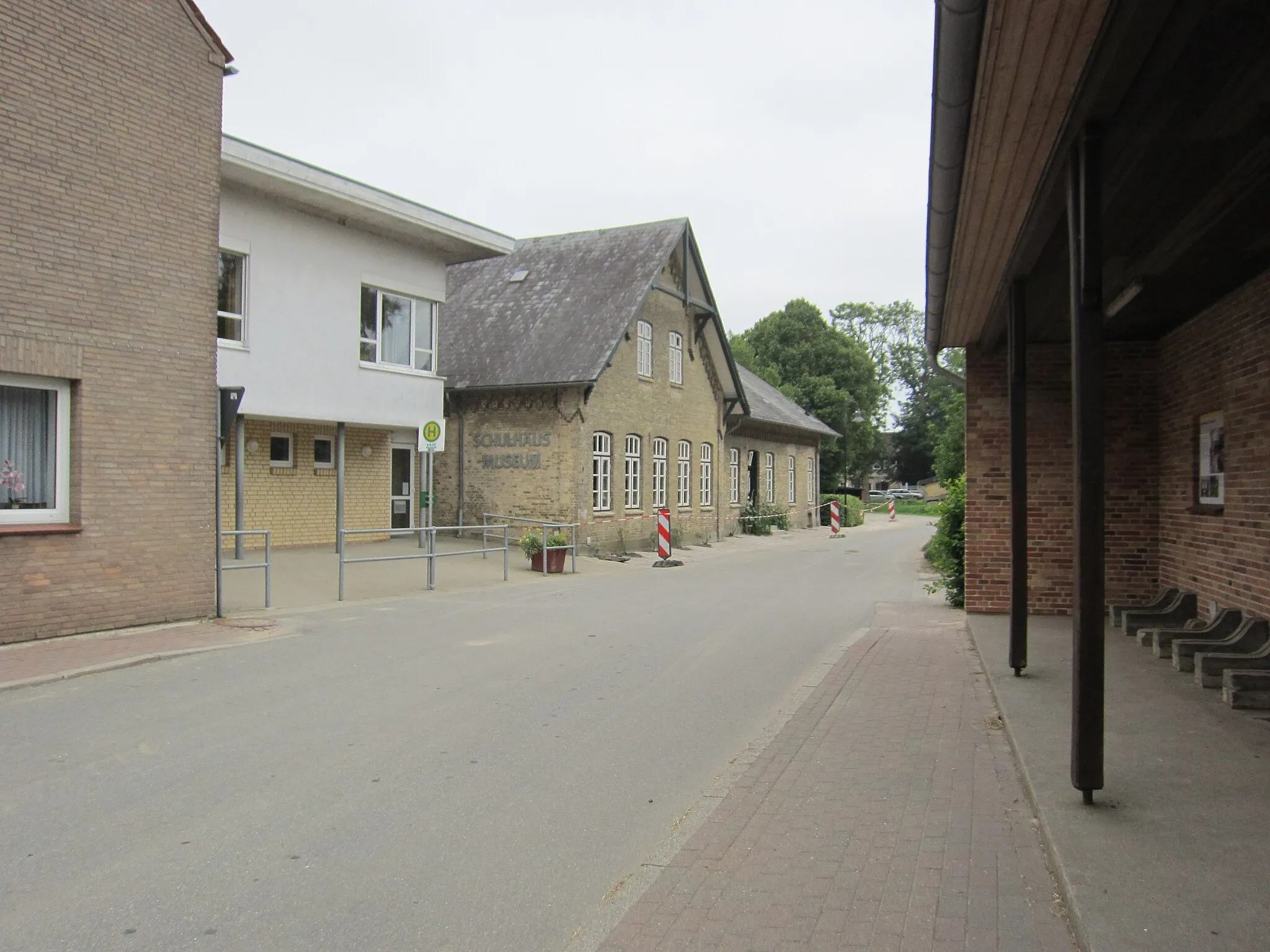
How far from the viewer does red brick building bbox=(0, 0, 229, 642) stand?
31.1 feet

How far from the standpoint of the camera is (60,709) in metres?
7.11

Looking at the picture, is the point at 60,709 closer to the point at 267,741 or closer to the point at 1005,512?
the point at 267,741

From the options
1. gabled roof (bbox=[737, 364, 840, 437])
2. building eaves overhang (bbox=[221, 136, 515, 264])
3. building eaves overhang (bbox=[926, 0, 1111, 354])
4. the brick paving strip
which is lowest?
the brick paving strip

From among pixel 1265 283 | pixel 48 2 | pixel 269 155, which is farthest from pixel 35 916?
pixel 269 155

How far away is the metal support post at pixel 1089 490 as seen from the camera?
179 inches

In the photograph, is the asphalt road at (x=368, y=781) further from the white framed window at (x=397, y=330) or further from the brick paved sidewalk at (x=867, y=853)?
the white framed window at (x=397, y=330)

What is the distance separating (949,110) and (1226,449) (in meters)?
5.22

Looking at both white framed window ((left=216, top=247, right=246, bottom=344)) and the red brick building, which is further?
white framed window ((left=216, top=247, right=246, bottom=344))

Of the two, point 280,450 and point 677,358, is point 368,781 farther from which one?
point 677,358

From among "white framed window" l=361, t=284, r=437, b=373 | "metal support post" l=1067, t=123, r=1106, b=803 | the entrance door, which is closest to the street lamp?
the entrance door

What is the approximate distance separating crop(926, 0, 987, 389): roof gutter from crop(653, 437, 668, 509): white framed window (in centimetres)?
1922

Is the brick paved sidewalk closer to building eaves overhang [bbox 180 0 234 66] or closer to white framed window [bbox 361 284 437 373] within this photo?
building eaves overhang [bbox 180 0 234 66]

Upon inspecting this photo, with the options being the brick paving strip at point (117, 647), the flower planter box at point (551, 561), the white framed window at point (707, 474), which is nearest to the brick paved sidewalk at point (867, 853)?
the brick paving strip at point (117, 647)

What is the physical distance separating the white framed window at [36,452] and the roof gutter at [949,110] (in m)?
8.24
